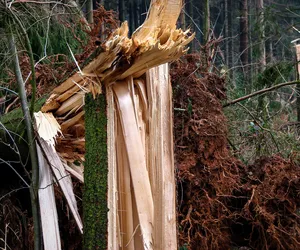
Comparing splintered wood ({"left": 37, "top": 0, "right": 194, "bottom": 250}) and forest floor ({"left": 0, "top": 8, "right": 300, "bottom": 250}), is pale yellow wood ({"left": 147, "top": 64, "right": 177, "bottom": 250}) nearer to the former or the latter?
splintered wood ({"left": 37, "top": 0, "right": 194, "bottom": 250})

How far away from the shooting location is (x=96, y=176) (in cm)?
359

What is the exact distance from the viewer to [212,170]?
552 centimetres

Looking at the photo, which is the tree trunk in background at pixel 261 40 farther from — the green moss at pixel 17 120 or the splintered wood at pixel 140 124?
the splintered wood at pixel 140 124

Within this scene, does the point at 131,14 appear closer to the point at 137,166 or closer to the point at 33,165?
the point at 33,165

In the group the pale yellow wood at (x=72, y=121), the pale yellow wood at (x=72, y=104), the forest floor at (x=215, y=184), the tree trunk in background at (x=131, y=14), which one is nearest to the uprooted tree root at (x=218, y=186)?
the forest floor at (x=215, y=184)

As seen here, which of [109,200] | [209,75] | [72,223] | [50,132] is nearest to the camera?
[109,200]

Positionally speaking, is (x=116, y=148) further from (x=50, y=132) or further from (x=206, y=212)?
(x=206, y=212)

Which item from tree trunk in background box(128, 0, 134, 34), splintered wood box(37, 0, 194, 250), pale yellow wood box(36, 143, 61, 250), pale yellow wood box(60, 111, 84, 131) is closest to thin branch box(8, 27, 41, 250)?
pale yellow wood box(36, 143, 61, 250)

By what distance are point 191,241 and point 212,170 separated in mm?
885

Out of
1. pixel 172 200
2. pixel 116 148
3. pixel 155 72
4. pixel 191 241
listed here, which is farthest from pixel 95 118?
pixel 191 241

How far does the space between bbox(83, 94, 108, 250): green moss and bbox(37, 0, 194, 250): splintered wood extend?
0.16 feet

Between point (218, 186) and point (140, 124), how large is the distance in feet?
7.07

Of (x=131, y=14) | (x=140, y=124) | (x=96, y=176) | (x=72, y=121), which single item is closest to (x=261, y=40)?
(x=72, y=121)

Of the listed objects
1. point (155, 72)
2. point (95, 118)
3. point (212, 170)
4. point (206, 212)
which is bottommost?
point (206, 212)
